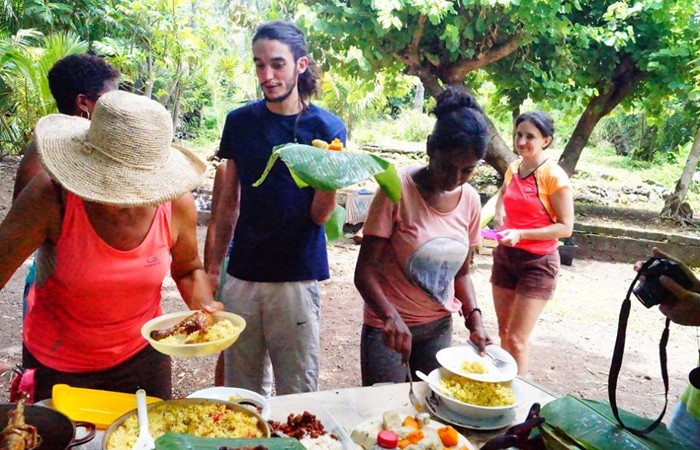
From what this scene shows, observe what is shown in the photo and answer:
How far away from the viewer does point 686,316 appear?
148cm

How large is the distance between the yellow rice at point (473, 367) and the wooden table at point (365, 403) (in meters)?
0.15

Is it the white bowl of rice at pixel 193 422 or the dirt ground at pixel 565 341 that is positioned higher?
the white bowl of rice at pixel 193 422

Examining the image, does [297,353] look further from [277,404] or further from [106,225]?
[106,225]

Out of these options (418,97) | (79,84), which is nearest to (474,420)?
(79,84)

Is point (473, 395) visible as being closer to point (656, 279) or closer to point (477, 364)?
point (477, 364)

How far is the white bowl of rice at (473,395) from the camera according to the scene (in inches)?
65.3

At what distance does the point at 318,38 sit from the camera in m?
6.22

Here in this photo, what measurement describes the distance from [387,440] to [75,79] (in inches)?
78.5

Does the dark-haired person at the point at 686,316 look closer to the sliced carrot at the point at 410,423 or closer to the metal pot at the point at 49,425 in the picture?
the sliced carrot at the point at 410,423

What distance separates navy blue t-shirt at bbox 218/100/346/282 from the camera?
2.40 meters

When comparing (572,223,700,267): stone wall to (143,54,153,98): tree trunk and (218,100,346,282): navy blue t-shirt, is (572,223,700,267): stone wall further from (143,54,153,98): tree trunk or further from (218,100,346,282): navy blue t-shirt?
(143,54,153,98): tree trunk

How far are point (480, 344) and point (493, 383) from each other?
0.74 ft

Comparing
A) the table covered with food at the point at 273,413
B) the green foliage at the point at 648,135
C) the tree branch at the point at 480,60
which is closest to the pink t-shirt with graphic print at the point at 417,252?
the table covered with food at the point at 273,413

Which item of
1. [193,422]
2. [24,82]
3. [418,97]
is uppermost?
[418,97]
